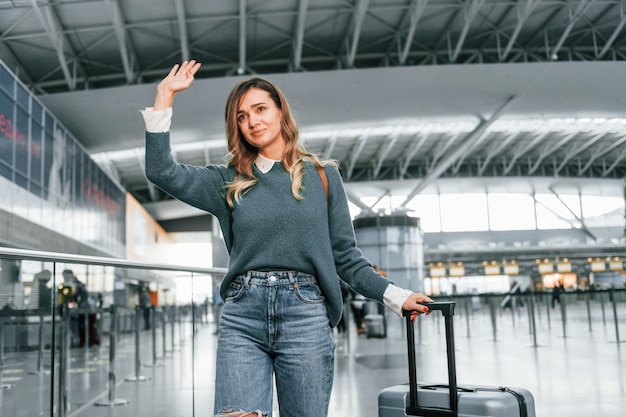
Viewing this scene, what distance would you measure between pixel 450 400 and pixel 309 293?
825 mm

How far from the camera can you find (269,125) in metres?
2.02

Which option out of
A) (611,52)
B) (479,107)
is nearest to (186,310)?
(479,107)

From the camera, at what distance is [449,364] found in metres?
2.18

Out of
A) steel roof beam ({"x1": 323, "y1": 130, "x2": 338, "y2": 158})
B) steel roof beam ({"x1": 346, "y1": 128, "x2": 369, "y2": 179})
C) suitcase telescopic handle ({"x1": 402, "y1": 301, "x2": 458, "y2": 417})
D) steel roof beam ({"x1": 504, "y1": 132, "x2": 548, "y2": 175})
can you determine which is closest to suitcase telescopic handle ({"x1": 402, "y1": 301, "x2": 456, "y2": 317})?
suitcase telescopic handle ({"x1": 402, "y1": 301, "x2": 458, "y2": 417})

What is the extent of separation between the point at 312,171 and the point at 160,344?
27.6ft

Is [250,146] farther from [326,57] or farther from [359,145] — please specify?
[359,145]

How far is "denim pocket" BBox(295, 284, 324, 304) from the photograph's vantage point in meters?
1.86

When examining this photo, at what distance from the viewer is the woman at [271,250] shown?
1.84 m

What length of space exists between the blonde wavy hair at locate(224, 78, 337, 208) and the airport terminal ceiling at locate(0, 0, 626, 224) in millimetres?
17322

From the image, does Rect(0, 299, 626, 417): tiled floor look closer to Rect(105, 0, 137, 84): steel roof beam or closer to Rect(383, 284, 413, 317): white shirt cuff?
Rect(383, 284, 413, 317): white shirt cuff

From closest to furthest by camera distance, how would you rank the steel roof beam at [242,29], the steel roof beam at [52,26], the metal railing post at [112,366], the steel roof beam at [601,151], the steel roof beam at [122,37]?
the metal railing post at [112,366] → the steel roof beam at [52,26] → the steel roof beam at [122,37] → the steel roof beam at [242,29] → the steel roof beam at [601,151]

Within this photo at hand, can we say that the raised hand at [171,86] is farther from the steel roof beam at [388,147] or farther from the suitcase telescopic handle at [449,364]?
A: the steel roof beam at [388,147]

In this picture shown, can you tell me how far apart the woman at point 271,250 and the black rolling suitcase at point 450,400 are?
40 cm

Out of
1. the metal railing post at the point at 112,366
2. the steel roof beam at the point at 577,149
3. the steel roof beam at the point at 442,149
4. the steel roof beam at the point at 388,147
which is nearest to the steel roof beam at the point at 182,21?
the metal railing post at the point at 112,366
